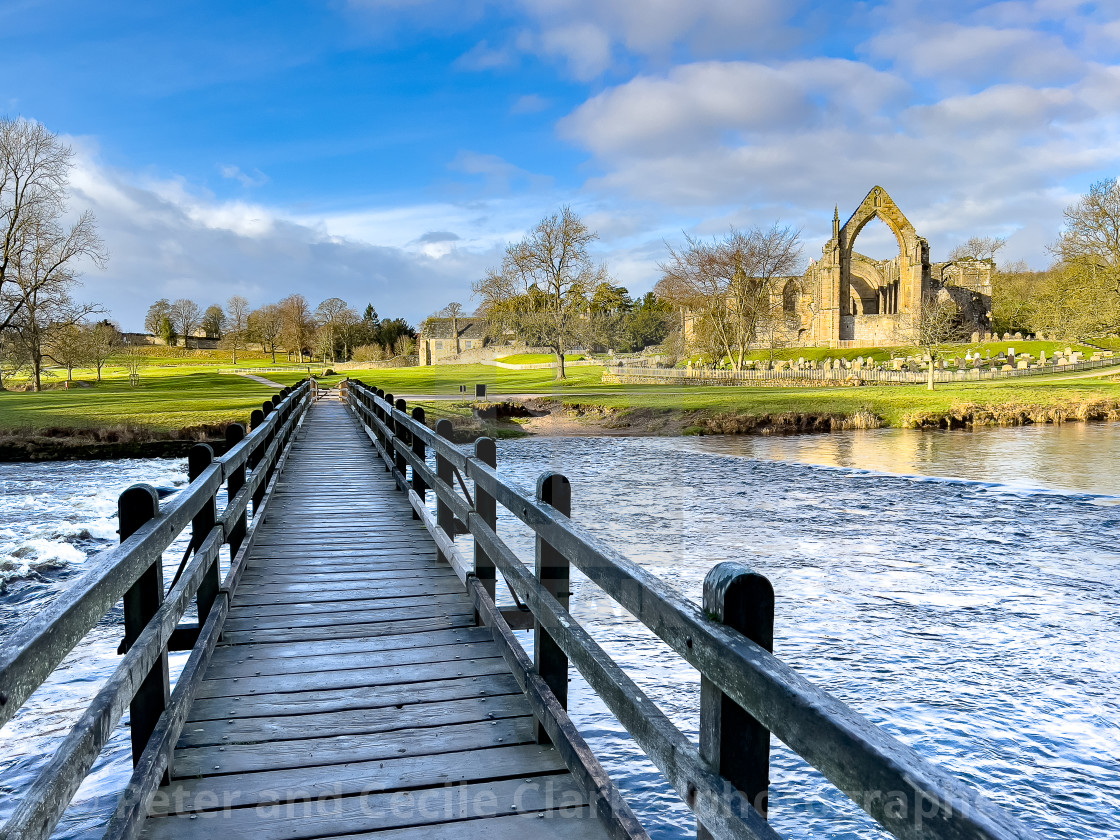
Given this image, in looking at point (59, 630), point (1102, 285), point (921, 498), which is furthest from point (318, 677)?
point (1102, 285)

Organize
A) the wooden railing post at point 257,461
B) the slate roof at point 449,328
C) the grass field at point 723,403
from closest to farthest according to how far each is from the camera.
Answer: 1. the wooden railing post at point 257,461
2. the grass field at point 723,403
3. the slate roof at point 449,328

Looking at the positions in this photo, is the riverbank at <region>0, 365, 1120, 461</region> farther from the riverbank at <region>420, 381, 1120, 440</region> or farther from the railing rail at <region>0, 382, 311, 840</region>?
the railing rail at <region>0, 382, 311, 840</region>

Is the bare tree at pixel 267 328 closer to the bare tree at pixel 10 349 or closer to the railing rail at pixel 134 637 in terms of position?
the bare tree at pixel 10 349

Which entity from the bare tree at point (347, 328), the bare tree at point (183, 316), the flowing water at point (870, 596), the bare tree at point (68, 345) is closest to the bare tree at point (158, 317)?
the bare tree at point (183, 316)

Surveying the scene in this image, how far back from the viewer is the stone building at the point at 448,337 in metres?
94.2

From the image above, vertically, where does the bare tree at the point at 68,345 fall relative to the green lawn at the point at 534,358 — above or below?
above

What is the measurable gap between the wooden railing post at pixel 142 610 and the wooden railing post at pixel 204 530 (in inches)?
49.4

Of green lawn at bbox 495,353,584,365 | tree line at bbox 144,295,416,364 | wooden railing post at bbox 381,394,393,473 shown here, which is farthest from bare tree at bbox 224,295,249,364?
wooden railing post at bbox 381,394,393,473

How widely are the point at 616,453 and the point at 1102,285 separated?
2538 centimetres

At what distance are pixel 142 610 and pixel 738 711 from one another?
2.35 meters

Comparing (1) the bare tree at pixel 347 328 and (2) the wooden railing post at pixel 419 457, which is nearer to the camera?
(2) the wooden railing post at pixel 419 457

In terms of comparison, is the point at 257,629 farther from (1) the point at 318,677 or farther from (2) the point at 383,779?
(2) the point at 383,779

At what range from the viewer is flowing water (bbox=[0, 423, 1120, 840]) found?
18.0 feet

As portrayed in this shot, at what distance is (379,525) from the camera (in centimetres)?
825
